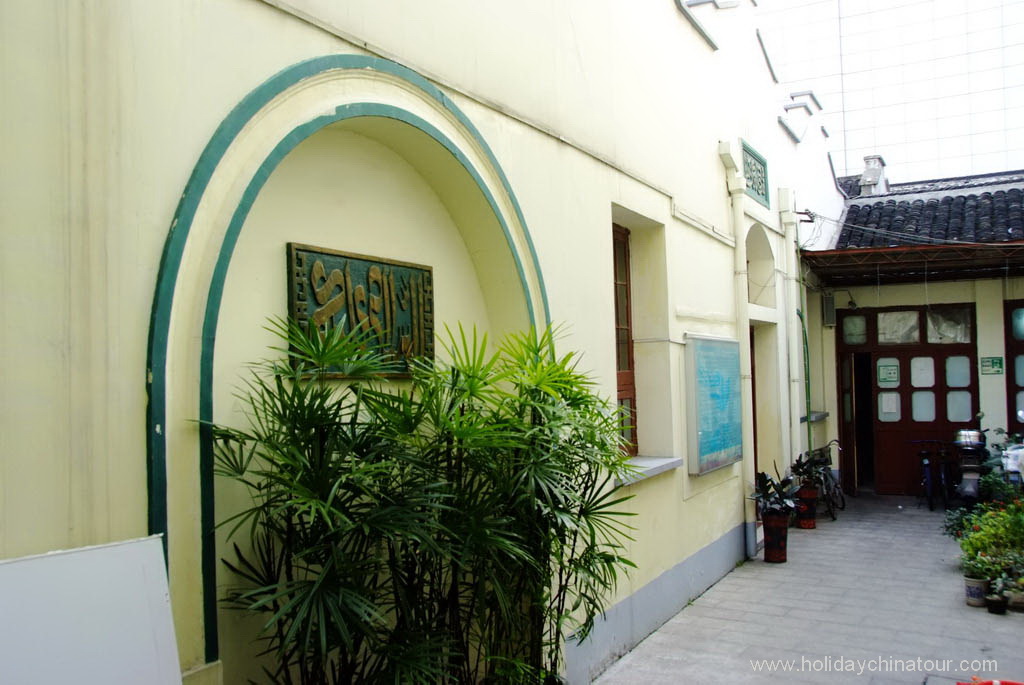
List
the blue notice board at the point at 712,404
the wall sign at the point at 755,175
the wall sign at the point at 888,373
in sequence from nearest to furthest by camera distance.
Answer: the blue notice board at the point at 712,404, the wall sign at the point at 755,175, the wall sign at the point at 888,373

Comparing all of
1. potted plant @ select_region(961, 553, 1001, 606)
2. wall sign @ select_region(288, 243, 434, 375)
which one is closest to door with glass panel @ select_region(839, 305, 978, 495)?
potted plant @ select_region(961, 553, 1001, 606)

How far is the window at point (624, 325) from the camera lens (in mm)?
7234

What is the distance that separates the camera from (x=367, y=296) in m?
4.01

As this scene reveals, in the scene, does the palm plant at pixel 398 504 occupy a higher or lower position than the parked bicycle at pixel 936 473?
higher

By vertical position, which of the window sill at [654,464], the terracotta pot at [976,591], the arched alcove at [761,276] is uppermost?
the arched alcove at [761,276]

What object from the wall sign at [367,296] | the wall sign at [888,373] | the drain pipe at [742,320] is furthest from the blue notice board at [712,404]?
the wall sign at [888,373]

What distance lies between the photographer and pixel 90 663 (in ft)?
7.53

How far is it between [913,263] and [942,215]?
2.70 m

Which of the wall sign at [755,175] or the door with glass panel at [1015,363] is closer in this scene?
the wall sign at [755,175]

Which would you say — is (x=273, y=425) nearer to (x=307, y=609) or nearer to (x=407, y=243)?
(x=307, y=609)

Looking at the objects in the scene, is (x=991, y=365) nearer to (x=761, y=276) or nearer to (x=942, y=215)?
(x=942, y=215)

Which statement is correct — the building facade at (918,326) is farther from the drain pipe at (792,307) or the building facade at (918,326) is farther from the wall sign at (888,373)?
the drain pipe at (792,307)

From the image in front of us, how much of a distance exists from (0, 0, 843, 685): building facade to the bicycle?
3416 millimetres

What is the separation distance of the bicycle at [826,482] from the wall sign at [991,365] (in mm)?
2399
